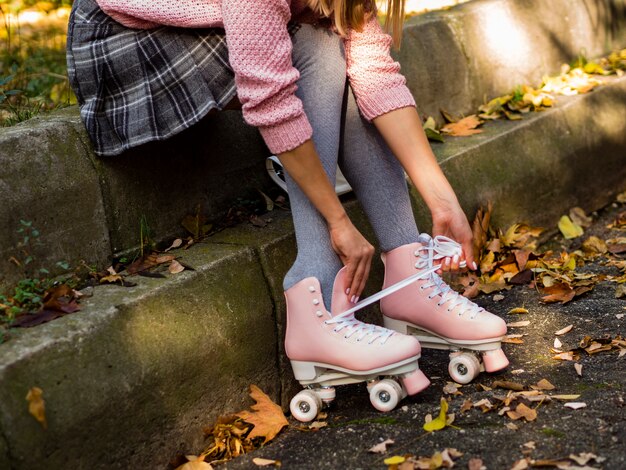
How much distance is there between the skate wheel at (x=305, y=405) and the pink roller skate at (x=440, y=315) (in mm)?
320

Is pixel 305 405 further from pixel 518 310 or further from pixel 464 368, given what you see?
pixel 518 310

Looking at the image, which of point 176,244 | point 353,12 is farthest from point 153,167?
point 353,12

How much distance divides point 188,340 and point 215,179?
68 cm

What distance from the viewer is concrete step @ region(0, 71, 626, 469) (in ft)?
5.60

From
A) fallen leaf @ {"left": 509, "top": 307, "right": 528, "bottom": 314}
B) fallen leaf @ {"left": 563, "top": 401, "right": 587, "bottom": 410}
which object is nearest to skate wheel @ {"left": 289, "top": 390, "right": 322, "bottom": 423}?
fallen leaf @ {"left": 563, "top": 401, "right": 587, "bottom": 410}

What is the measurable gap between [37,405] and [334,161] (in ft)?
2.92

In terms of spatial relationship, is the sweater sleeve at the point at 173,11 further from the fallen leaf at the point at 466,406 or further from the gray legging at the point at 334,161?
the fallen leaf at the point at 466,406

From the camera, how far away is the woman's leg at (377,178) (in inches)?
86.5

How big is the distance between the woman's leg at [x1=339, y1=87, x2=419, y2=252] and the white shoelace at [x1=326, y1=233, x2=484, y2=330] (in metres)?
0.07

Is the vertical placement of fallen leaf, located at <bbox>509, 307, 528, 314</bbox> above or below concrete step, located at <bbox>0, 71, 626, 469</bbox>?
below

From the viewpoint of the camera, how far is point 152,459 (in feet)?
6.28

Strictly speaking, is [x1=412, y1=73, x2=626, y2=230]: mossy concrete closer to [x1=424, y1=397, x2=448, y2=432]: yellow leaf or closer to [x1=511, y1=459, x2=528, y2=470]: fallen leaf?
[x1=424, y1=397, x2=448, y2=432]: yellow leaf

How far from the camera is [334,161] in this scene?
6.91ft

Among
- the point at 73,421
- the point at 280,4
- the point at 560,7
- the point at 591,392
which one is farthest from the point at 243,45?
the point at 560,7
